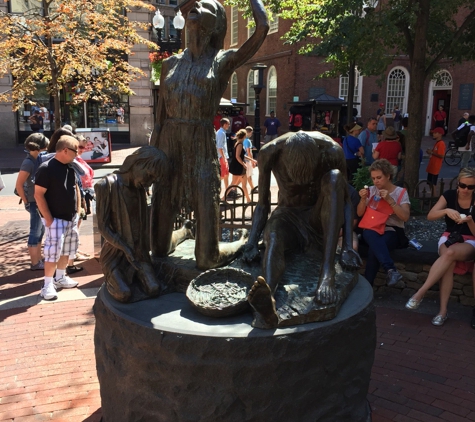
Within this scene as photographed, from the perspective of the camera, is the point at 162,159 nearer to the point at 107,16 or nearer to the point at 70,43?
the point at 70,43

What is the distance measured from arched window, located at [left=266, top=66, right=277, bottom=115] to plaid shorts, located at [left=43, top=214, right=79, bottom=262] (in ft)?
80.0

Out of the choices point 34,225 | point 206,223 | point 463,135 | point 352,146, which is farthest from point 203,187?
point 463,135

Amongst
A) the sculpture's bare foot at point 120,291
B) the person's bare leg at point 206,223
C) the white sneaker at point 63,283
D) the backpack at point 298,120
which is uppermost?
the backpack at point 298,120

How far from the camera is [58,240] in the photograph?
5.50 m

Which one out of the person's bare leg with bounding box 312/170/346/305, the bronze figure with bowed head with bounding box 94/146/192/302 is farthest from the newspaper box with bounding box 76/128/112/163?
the person's bare leg with bounding box 312/170/346/305

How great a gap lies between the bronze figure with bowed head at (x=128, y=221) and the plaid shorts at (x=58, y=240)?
91.8 inches

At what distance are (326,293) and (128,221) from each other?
55.0 inches

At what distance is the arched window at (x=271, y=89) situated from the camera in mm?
28750

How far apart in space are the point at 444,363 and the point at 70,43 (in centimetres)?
864

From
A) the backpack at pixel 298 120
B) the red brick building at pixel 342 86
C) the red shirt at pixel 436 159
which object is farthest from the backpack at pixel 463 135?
the red brick building at pixel 342 86

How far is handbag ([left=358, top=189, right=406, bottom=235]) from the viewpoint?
5406 millimetres

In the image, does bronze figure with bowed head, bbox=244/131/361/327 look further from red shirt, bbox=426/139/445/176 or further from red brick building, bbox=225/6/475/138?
red brick building, bbox=225/6/475/138

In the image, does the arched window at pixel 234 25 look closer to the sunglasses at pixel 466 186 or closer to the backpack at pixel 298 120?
the backpack at pixel 298 120

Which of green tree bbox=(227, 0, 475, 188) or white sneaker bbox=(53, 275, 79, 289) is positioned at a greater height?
green tree bbox=(227, 0, 475, 188)
